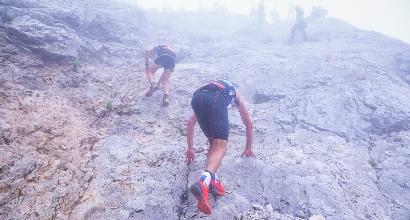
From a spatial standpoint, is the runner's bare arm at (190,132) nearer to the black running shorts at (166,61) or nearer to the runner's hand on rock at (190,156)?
the runner's hand on rock at (190,156)

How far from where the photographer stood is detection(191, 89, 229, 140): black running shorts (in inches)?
150

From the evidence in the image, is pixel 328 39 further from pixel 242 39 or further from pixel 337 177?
pixel 337 177

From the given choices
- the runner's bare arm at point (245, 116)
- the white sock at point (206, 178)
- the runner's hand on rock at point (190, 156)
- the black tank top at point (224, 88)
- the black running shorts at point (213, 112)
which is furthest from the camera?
the runner's hand on rock at point (190, 156)

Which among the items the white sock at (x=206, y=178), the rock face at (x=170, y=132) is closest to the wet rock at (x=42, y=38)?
the rock face at (x=170, y=132)

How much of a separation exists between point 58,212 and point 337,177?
12.8 ft

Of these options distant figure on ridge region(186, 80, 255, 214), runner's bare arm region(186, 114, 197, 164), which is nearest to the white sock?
distant figure on ridge region(186, 80, 255, 214)

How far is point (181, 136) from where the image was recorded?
5.70 metres

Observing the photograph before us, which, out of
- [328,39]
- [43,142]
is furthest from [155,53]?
Answer: [328,39]

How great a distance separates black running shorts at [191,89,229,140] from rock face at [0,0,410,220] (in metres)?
0.85

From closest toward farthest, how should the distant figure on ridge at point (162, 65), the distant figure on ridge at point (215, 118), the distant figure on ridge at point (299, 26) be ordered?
the distant figure on ridge at point (215, 118)
the distant figure on ridge at point (162, 65)
the distant figure on ridge at point (299, 26)

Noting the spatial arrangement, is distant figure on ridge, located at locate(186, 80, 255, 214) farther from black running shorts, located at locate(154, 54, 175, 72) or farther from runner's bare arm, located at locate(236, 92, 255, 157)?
black running shorts, located at locate(154, 54, 175, 72)

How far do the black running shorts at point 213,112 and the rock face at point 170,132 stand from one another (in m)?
0.85

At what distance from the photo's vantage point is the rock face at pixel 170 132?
387 cm

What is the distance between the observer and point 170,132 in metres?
5.83
